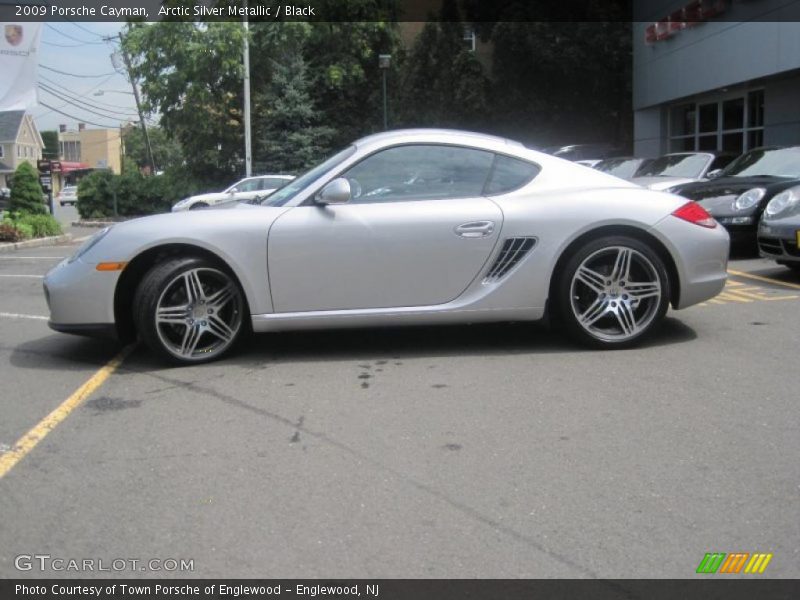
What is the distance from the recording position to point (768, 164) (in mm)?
10352

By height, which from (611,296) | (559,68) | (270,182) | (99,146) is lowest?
(611,296)

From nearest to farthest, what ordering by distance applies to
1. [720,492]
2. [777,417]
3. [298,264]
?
1. [720,492]
2. [777,417]
3. [298,264]

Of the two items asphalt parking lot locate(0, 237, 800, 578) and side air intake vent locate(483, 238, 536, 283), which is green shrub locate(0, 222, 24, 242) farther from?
side air intake vent locate(483, 238, 536, 283)

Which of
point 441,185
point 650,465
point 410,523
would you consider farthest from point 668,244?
point 410,523

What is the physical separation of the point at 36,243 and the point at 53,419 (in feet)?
43.5

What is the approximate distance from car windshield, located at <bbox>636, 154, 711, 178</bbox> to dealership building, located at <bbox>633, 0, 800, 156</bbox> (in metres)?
6.28

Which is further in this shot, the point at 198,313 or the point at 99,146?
the point at 99,146

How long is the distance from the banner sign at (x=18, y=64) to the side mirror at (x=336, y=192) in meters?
14.9

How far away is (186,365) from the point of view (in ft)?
16.8

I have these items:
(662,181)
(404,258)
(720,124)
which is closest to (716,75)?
(720,124)

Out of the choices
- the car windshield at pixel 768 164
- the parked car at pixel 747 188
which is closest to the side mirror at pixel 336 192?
the parked car at pixel 747 188

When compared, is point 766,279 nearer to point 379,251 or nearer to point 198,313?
point 379,251

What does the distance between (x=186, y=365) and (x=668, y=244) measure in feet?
10.7

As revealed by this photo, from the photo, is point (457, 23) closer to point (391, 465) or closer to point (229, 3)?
point (229, 3)
